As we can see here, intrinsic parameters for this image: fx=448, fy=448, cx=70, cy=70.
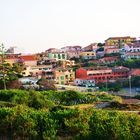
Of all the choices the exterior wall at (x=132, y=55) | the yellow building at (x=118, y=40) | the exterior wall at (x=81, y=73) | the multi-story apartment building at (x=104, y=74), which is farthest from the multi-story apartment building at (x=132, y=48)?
the multi-story apartment building at (x=104, y=74)

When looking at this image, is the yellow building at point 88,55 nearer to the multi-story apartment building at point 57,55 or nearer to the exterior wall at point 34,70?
the multi-story apartment building at point 57,55

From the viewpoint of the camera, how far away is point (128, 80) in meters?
53.4

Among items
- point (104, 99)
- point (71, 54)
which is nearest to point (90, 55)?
point (71, 54)

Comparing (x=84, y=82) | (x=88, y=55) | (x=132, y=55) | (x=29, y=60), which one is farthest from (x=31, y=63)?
(x=88, y=55)

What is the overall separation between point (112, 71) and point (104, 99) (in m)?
→ 22.8

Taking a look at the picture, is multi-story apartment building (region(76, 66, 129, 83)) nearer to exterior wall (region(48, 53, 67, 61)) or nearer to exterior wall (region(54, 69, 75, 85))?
exterior wall (region(54, 69, 75, 85))

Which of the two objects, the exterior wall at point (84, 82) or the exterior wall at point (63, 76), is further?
the exterior wall at point (84, 82)

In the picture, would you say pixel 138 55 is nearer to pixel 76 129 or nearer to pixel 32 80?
pixel 32 80

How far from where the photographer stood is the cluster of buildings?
5544 cm

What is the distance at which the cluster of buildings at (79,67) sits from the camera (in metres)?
55.4

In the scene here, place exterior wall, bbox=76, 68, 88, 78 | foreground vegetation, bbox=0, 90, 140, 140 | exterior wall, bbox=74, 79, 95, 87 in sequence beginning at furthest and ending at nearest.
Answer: exterior wall, bbox=76, 68, 88, 78 → exterior wall, bbox=74, 79, 95, 87 → foreground vegetation, bbox=0, 90, 140, 140

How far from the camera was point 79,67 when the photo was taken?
2552 inches

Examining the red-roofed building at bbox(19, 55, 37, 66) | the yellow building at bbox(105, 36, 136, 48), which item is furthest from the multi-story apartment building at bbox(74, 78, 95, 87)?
the yellow building at bbox(105, 36, 136, 48)

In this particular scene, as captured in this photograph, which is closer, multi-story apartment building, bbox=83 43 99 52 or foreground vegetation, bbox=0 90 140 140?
foreground vegetation, bbox=0 90 140 140
